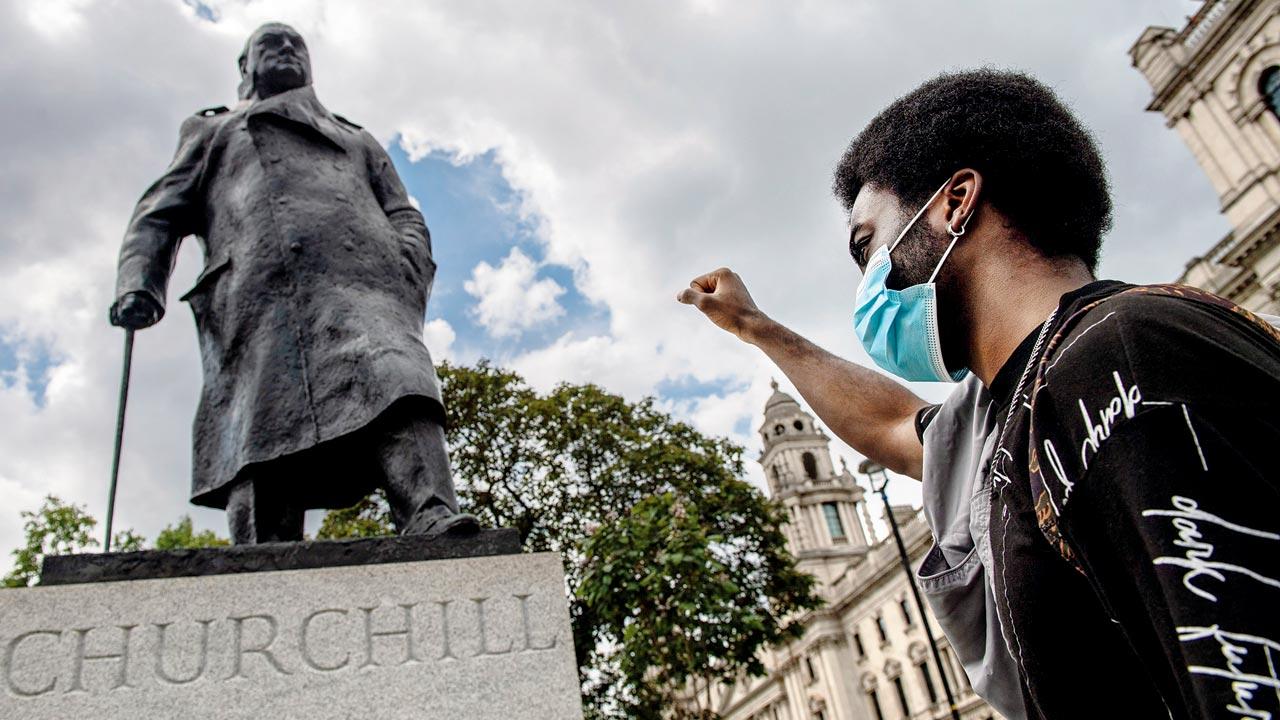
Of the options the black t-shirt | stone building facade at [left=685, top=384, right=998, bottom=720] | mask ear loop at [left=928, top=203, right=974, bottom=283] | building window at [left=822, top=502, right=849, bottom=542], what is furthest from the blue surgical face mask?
building window at [left=822, top=502, right=849, bottom=542]

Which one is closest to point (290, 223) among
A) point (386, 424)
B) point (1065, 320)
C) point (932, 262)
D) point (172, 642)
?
point (386, 424)

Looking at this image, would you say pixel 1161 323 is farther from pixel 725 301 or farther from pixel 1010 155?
pixel 725 301

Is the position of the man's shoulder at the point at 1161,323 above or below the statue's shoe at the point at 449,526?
below

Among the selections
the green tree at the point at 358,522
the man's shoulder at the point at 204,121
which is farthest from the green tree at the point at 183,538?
the man's shoulder at the point at 204,121

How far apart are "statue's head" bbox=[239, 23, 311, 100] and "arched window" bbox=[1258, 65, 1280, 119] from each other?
28.2 metres

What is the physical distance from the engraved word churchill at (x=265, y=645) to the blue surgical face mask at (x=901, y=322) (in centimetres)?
188

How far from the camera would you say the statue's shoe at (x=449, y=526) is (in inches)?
129

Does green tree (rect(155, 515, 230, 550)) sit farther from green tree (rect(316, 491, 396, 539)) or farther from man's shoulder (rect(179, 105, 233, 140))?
man's shoulder (rect(179, 105, 233, 140))

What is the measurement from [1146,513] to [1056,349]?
0.86 feet

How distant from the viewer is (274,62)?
471 centimetres

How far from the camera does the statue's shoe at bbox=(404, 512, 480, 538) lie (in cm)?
328

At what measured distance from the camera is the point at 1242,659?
2.40 ft

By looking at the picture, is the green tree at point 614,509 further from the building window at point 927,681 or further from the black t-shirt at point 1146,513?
the building window at point 927,681

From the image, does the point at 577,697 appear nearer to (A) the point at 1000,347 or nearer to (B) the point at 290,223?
(A) the point at 1000,347
